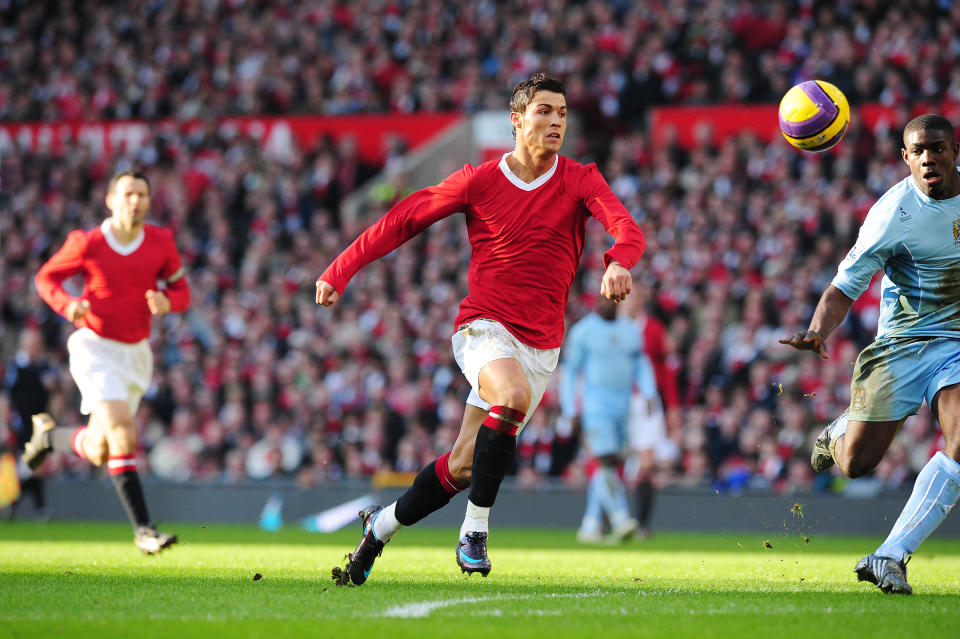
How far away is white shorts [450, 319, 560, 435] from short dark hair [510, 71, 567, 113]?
1208 millimetres

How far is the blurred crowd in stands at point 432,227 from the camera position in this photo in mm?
14867

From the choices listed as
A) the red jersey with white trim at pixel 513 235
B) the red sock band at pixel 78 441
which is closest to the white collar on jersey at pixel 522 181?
the red jersey with white trim at pixel 513 235

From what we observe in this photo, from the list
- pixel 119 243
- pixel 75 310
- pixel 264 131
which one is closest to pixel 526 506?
pixel 119 243

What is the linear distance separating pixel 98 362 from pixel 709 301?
926 centimetres

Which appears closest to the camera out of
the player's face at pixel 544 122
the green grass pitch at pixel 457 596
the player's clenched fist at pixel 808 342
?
the green grass pitch at pixel 457 596

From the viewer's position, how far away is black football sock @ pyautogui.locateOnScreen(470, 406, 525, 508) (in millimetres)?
5742

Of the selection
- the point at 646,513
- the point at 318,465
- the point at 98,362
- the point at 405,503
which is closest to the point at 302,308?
the point at 318,465

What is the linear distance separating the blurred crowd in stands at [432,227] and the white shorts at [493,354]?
22.7ft

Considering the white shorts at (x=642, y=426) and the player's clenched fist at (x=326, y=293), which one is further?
the white shorts at (x=642, y=426)

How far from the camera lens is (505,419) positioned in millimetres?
5730

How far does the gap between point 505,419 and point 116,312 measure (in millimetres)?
3988

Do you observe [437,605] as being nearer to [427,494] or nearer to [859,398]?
[427,494]

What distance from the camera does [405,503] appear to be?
5.95 meters

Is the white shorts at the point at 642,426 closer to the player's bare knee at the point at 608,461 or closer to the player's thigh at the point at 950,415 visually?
the player's bare knee at the point at 608,461
